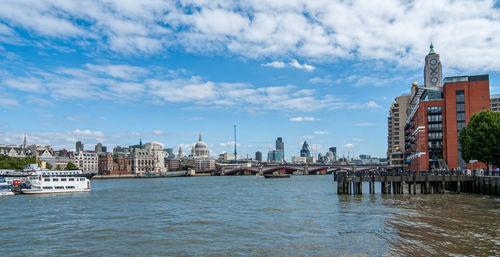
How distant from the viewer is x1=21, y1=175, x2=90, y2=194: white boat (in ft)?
263

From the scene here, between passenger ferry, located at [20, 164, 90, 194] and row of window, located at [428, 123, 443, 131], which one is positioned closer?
passenger ferry, located at [20, 164, 90, 194]

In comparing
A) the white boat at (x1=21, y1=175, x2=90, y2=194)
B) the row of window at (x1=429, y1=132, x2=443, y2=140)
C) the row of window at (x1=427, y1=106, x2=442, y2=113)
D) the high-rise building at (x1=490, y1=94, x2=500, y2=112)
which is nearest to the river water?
the white boat at (x1=21, y1=175, x2=90, y2=194)

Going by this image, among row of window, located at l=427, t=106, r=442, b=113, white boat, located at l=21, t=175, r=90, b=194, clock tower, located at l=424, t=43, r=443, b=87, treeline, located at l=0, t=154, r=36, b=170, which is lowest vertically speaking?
white boat, located at l=21, t=175, r=90, b=194

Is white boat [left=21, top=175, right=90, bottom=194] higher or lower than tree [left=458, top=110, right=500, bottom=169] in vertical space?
lower

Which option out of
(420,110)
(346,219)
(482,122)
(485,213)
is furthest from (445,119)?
(346,219)

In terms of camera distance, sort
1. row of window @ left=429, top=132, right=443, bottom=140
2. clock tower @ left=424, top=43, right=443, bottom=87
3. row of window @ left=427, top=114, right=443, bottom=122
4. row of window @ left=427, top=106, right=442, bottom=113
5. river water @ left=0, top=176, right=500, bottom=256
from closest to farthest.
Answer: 1. river water @ left=0, top=176, right=500, bottom=256
2. row of window @ left=427, top=114, right=443, bottom=122
3. row of window @ left=427, top=106, right=442, bottom=113
4. row of window @ left=429, top=132, right=443, bottom=140
5. clock tower @ left=424, top=43, right=443, bottom=87

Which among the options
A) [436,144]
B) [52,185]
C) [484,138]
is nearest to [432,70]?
[436,144]

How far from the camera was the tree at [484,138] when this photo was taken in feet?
211

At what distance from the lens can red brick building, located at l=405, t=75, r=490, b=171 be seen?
9019cm

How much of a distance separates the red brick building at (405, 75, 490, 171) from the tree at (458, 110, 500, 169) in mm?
21805

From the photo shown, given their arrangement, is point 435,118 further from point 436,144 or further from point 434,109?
point 436,144

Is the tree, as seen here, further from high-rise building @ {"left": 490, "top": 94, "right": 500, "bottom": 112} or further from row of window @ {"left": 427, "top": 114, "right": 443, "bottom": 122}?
high-rise building @ {"left": 490, "top": 94, "right": 500, "bottom": 112}

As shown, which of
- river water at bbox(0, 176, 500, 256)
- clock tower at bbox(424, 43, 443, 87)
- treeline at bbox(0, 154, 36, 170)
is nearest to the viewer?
river water at bbox(0, 176, 500, 256)

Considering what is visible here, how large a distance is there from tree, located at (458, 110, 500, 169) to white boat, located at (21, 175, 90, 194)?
7624 centimetres
